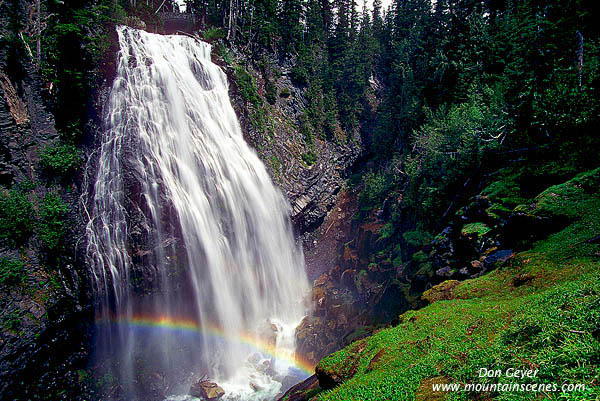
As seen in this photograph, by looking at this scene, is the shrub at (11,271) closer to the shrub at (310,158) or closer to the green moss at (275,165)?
the green moss at (275,165)

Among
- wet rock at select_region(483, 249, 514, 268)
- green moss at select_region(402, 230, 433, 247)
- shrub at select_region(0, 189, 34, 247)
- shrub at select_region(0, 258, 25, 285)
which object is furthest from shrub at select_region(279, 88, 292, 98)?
wet rock at select_region(483, 249, 514, 268)

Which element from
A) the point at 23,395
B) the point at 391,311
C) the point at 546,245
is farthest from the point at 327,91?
the point at 23,395

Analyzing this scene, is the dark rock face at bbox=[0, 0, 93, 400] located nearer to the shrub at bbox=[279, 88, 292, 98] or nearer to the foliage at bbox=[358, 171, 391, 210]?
the shrub at bbox=[279, 88, 292, 98]

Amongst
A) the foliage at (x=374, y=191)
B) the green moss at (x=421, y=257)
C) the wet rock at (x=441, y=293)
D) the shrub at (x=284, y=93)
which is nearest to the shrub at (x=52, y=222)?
the wet rock at (x=441, y=293)

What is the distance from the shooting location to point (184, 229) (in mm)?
18359

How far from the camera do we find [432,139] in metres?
21.2

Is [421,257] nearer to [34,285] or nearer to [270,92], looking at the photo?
[34,285]

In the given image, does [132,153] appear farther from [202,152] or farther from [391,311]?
[391,311]

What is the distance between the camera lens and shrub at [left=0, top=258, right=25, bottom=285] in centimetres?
1389

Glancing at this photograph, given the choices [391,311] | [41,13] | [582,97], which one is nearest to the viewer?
[582,97]

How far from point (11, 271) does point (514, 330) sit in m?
18.9

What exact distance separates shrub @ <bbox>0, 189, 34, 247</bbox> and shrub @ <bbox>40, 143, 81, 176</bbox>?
6.74 feet

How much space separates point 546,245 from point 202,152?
18.9m

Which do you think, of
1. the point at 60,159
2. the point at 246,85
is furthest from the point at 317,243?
the point at 60,159
